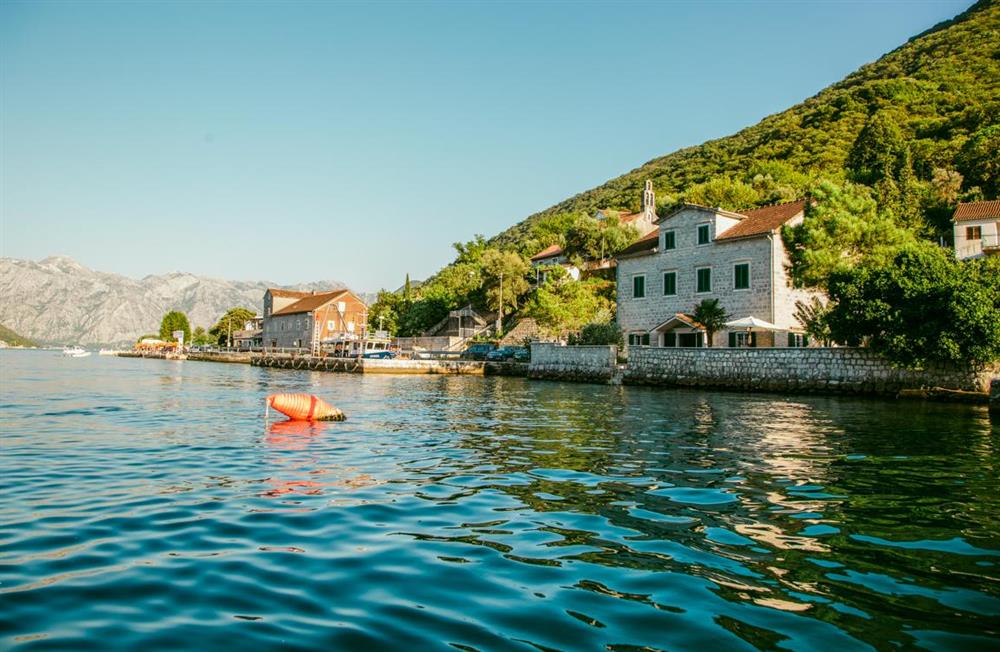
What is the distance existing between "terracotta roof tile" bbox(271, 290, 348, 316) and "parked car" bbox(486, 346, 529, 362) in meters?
39.9

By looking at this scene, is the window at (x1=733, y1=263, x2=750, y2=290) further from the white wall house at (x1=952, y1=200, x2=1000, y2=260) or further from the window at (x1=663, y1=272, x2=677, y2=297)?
the white wall house at (x1=952, y1=200, x2=1000, y2=260)

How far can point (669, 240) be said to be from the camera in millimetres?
39281

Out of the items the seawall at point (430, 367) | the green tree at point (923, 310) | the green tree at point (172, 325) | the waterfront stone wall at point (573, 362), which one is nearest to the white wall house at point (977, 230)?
the green tree at point (923, 310)

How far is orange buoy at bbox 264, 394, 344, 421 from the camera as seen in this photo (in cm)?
1652

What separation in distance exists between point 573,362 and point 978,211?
30039mm

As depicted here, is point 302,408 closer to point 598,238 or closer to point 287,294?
point 598,238

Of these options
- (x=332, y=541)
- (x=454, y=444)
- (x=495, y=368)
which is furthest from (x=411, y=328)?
(x=332, y=541)

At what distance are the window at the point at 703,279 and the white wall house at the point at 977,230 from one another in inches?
735

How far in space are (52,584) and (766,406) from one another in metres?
22.3

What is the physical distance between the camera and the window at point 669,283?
38750mm

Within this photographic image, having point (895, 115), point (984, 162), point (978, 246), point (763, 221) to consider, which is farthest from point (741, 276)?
point (895, 115)

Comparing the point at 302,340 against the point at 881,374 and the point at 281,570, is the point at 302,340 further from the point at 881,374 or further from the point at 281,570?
the point at 281,570

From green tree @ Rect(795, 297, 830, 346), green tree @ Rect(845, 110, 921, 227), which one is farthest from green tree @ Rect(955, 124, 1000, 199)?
green tree @ Rect(795, 297, 830, 346)

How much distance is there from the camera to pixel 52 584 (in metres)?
4.64
